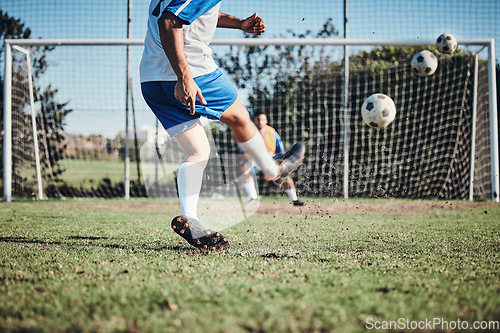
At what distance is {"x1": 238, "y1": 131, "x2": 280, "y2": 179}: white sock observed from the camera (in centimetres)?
288

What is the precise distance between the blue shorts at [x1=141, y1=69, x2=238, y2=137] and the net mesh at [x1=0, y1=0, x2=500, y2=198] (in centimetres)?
585

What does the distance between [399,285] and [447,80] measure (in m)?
7.95

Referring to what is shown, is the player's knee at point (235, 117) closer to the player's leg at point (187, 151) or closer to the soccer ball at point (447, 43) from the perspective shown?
the player's leg at point (187, 151)

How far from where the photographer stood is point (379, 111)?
4.87 m

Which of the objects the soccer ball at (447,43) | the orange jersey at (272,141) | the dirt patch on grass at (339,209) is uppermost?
the soccer ball at (447,43)

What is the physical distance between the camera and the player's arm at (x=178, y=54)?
7.86 ft

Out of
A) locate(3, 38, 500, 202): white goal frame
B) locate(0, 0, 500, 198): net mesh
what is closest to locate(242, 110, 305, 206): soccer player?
locate(0, 0, 500, 198): net mesh

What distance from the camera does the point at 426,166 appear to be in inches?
350

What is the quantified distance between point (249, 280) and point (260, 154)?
1093mm

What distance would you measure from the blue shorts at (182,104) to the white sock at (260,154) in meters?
0.32

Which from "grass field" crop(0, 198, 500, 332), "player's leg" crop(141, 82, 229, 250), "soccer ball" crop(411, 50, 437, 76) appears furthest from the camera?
"soccer ball" crop(411, 50, 437, 76)

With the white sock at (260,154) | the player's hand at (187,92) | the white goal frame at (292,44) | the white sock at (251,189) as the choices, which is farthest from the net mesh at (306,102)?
the player's hand at (187,92)

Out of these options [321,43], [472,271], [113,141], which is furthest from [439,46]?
[113,141]

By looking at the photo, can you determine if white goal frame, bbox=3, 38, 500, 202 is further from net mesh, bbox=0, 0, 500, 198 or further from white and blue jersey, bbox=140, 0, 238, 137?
white and blue jersey, bbox=140, 0, 238, 137
